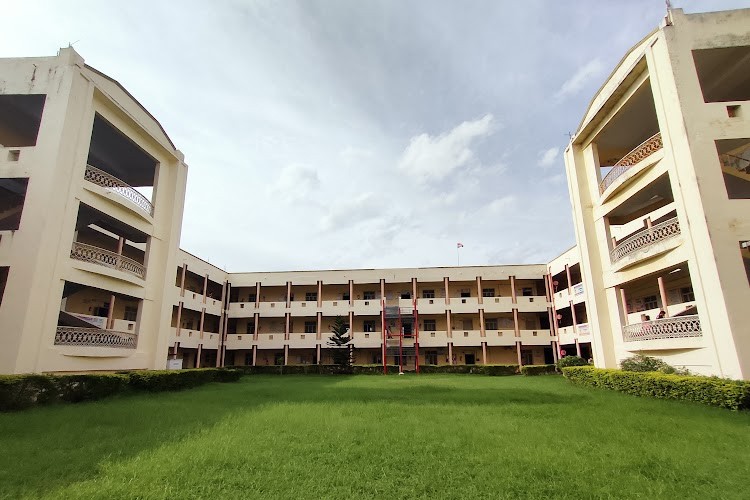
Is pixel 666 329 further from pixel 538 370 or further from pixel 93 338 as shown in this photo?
pixel 93 338

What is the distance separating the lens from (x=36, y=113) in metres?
13.5

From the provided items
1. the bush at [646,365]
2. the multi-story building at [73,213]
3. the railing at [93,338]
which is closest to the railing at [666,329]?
the bush at [646,365]

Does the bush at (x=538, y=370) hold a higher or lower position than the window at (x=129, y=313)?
lower

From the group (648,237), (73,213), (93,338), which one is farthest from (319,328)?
(648,237)

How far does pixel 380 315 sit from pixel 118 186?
2095 cm

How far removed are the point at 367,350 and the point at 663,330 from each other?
73.8ft

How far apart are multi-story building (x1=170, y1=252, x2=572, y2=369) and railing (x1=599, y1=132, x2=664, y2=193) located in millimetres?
15852

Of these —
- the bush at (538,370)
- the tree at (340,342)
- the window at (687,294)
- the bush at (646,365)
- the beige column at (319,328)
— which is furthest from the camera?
the beige column at (319,328)

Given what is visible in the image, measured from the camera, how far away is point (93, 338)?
13.4 metres

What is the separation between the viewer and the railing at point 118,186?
13594 mm

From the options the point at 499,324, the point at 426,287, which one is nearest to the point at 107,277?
the point at 426,287

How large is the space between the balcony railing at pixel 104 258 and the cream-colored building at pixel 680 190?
1715 cm

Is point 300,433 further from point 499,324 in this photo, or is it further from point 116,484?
point 499,324

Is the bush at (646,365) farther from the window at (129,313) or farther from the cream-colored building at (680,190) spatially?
the window at (129,313)
